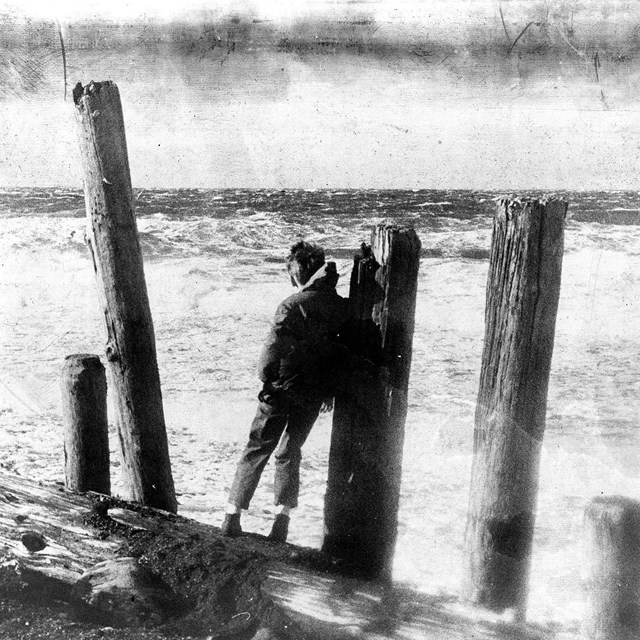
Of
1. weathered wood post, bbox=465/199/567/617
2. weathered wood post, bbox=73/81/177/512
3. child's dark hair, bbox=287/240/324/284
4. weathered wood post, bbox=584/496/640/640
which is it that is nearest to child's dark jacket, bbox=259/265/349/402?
child's dark hair, bbox=287/240/324/284

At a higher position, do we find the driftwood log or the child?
the child

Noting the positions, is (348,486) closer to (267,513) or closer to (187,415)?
(267,513)

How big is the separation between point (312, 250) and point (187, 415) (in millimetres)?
4198

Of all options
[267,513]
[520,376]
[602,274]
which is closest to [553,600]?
[520,376]

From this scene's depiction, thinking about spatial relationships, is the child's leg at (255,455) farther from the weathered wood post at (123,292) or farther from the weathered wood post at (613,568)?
the weathered wood post at (613,568)

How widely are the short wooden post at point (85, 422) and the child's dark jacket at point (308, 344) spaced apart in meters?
1.06

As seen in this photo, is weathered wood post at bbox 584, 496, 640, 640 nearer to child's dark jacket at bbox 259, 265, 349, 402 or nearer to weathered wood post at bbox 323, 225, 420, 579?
weathered wood post at bbox 323, 225, 420, 579

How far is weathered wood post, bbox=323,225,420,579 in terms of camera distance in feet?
11.8

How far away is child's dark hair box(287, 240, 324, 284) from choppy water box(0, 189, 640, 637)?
6.32 feet

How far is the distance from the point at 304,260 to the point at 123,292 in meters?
1.11

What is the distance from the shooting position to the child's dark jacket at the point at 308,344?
3.91 m

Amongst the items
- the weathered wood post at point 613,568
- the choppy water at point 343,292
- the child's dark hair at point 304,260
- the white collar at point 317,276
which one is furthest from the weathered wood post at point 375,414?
the weathered wood post at point 613,568

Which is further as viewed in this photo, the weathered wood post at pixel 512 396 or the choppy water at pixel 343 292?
the choppy water at pixel 343 292

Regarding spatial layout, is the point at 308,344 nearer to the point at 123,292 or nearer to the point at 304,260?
the point at 304,260
